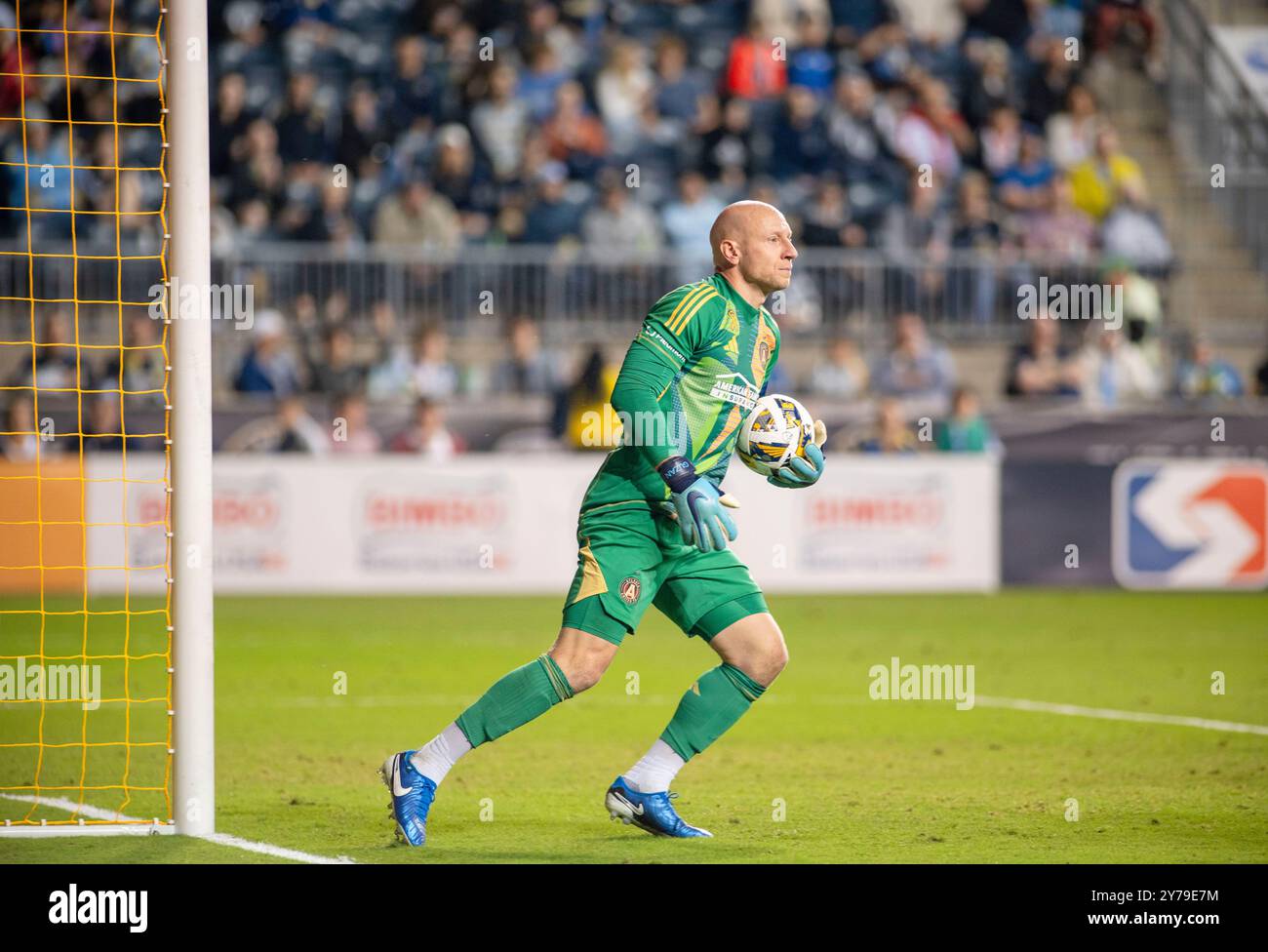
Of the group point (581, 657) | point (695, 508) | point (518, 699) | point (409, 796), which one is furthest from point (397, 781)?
point (695, 508)

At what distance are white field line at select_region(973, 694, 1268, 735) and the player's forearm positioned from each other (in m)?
4.63

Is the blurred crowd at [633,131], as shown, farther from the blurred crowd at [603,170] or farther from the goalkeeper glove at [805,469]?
the goalkeeper glove at [805,469]

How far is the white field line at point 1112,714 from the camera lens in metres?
9.83

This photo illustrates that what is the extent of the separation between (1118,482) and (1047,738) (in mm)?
8375

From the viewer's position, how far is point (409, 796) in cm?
651

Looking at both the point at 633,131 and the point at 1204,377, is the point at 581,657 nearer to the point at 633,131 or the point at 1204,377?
the point at 1204,377

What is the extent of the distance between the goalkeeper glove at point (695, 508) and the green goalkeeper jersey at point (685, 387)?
0.06m

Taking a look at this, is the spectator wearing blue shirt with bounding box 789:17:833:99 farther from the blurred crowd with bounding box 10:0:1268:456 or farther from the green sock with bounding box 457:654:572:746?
the green sock with bounding box 457:654:572:746

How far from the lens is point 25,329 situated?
723 inches

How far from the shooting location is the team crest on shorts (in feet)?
21.3

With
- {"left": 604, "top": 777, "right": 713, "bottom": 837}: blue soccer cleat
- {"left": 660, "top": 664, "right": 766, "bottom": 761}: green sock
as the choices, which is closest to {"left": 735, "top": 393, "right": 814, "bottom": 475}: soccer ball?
{"left": 660, "top": 664, "right": 766, "bottom": 761}: green sock

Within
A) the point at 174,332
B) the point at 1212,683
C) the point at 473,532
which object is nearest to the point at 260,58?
the point at 473,532

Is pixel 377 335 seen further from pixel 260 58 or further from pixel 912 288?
pixel 912 288

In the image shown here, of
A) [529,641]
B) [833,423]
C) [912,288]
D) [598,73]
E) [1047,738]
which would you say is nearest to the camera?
[1047,738]
